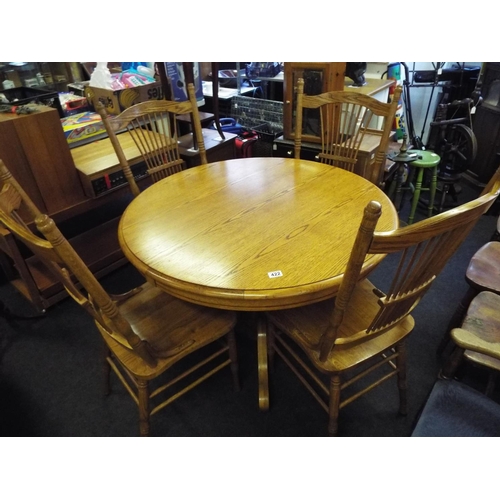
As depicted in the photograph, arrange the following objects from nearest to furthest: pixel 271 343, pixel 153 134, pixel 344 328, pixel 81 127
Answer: pixel 344 328
pixel 271 343
pixel 153 134
pixel 81 127

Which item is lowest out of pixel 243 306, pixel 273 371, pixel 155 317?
pixel 273 371

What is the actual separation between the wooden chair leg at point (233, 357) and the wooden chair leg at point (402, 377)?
666mm

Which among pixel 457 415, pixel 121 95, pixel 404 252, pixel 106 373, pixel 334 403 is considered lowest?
pixel 106 373

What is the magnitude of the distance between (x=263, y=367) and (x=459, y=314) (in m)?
0.98

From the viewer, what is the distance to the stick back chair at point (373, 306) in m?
0.75

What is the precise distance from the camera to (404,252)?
82 centimetres

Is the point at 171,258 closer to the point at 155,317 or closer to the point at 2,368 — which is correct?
the point at 155,317

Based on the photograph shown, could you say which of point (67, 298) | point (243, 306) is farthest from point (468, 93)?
point (67, 298)

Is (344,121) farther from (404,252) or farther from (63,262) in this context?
(63,262)

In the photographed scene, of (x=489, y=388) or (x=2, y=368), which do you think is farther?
(x=2, y=368)

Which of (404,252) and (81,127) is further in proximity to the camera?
(81,127)

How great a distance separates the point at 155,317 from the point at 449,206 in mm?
2647

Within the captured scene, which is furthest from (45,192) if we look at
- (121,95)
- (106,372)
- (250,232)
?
(250,232)

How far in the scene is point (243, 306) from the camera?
3.37ft
